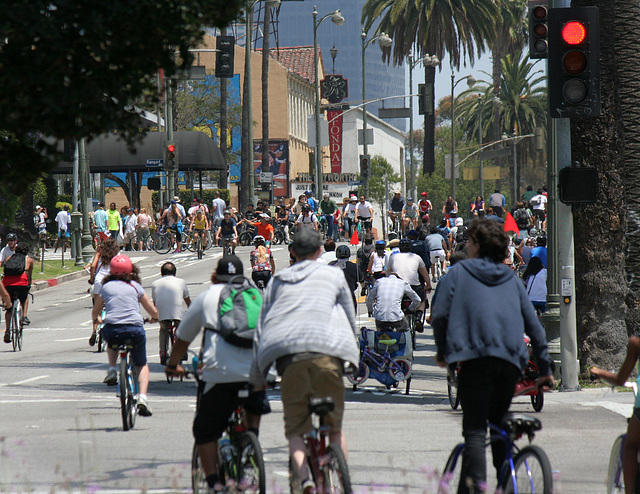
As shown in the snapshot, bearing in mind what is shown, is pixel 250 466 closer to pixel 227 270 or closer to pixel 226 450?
pixel 226 450

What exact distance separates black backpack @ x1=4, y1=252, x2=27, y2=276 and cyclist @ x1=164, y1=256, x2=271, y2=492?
12418mm

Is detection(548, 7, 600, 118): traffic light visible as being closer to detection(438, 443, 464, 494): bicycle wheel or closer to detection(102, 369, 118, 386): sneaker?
detection(102, 369, 118, 386): sneaker

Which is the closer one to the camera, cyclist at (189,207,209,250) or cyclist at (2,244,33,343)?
cyclist at (2,244,33,343)

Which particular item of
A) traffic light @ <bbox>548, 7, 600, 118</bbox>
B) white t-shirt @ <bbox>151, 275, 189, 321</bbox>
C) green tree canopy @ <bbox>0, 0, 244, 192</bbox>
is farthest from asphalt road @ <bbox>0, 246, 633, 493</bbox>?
traffic light @ <bbox>548, 7, 600, 118</bbox>

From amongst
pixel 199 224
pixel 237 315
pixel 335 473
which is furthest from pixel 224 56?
pixel 335 473

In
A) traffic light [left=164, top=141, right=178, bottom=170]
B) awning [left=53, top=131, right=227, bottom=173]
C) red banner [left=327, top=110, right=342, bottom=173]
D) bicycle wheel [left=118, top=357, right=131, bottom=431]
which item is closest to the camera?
bicycle wheel [left=118, top=357, right=131, bottom=431]

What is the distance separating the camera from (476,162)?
95.6 m

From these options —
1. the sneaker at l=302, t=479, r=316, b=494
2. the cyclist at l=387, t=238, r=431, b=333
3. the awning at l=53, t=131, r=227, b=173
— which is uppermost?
the awning at l=53, t=131, r=227, b=173

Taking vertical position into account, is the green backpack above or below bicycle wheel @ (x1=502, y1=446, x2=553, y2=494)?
above

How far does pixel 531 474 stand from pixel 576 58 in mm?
7217

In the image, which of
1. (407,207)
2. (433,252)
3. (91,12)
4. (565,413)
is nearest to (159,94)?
(91,12)

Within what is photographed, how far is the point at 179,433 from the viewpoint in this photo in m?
10.4

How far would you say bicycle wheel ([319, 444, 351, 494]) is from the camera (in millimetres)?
5715

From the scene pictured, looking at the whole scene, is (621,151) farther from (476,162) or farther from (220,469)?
(476,162)
